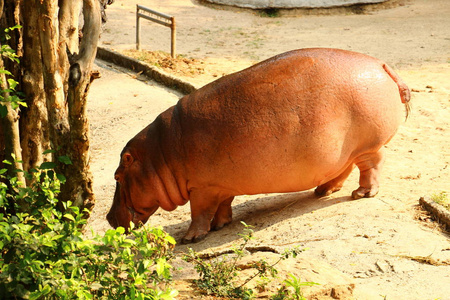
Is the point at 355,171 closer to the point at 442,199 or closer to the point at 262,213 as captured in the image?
the point at 262,213

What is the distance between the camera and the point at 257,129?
4.71 m

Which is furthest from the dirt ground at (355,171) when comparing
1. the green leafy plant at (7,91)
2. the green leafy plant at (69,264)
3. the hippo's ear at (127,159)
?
the green leafy plant at (7,91)

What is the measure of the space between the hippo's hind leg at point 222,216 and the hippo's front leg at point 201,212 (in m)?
0.14

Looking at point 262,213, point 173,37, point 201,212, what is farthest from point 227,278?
point 173,37

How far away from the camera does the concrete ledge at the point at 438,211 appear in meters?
4.60

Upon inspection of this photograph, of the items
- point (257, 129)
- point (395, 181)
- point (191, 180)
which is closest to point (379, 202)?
point (395, 181)

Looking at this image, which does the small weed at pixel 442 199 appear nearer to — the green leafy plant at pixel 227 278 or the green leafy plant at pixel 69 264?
the green leafy plant at pixel 227 278

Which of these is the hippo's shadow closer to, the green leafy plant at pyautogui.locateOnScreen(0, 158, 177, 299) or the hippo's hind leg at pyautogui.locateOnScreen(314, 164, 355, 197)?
the hippo's hind leg at pyautogui.locateOnScreen(314, 164, 355, 197)

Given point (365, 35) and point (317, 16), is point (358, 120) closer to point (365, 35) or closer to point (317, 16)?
point (365, 35)

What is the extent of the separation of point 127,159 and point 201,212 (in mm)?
747

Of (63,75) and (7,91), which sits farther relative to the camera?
(63,75)

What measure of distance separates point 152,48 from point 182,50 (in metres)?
0.60

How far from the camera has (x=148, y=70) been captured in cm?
995

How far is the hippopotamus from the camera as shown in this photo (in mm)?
4707
